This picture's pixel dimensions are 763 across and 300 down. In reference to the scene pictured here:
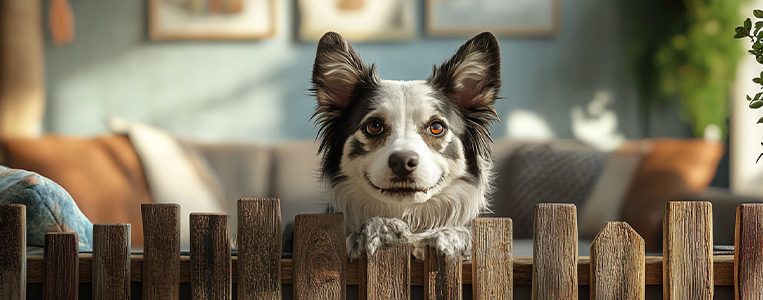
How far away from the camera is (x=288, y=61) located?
11.1 ft

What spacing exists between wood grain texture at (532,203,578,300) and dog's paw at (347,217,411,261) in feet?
0.97

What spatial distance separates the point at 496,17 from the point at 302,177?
163 centimetres

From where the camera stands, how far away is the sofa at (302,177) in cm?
232

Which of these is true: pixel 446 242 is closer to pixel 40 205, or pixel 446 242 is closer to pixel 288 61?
pixel 40 205

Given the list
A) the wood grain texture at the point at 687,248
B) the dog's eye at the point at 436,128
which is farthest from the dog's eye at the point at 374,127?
the wood grain texture at the point at 687,248

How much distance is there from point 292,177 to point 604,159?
1.58m

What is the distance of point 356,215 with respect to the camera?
1359 millimetres

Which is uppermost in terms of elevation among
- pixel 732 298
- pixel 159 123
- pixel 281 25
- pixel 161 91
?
pixel 281 25

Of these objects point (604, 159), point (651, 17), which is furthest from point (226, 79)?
point (651, 17)

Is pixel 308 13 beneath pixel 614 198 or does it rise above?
above

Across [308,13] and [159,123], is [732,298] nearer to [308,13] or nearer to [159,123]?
Result: [308,13]

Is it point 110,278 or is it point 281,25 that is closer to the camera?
point 110,278

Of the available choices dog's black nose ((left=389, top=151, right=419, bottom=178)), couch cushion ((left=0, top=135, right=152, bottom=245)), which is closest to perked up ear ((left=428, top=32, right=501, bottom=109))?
dog's black nose ((left=389, top=151, right=419, bottom=178))

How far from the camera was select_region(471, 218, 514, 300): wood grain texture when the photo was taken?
1153mm
